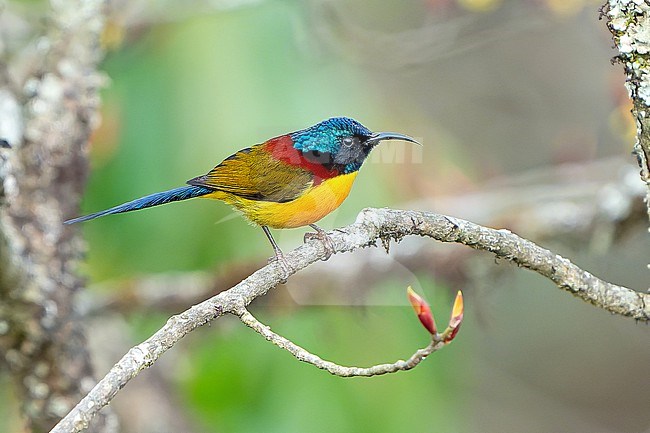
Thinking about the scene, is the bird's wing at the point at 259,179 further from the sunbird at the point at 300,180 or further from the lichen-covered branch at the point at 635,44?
the lichen-covered branch at the point at 635,44

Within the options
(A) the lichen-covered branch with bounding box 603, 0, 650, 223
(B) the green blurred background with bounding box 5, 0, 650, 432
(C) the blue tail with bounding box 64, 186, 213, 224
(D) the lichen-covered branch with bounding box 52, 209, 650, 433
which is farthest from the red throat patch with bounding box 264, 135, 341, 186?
(A) the lichen-covered branch with bounding box 603, 0, 650, 223

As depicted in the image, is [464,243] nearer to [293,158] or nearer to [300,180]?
[300,180]

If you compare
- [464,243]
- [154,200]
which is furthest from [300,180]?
[464,243]

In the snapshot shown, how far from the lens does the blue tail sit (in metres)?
2.67

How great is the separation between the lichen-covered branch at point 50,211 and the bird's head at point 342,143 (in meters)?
0.96

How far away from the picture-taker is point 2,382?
4582mm

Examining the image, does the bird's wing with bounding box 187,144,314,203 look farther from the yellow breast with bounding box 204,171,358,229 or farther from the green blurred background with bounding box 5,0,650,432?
the green blurred background with bounding box 5,0,650,432

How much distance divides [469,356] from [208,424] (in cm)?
334

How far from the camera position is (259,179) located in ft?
9.87

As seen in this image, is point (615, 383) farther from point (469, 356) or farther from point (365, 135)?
point (365, 135)

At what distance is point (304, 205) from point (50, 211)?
1.01 metres

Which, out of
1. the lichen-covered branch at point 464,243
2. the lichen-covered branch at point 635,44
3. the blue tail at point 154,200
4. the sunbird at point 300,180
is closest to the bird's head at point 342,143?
the sunbird at point 300,180

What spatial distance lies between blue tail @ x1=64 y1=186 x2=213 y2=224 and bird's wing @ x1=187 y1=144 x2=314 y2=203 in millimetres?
37

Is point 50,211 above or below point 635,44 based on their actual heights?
below
